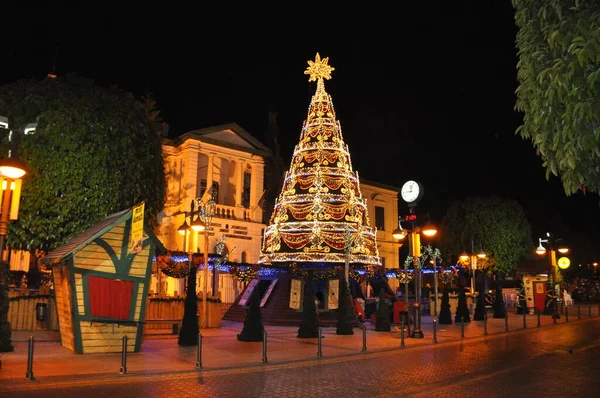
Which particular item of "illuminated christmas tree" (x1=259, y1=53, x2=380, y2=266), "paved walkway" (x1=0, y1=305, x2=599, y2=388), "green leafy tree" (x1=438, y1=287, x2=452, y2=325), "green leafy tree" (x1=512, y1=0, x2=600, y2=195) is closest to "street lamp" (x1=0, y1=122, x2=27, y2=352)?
"paved walkway" (x1=0, y1=305, x2=599, y2=388)

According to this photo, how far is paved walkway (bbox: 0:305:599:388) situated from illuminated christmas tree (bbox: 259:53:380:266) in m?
3.95

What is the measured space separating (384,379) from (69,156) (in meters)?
13.6

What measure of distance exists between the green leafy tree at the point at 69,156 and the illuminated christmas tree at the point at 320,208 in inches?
272

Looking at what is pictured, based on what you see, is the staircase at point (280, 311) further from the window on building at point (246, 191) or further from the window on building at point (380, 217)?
the window on building at point (380, 217)

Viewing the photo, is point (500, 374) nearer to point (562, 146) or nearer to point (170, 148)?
point (562, 146)

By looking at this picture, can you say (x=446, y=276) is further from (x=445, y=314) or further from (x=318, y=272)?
(x=318, y=272)

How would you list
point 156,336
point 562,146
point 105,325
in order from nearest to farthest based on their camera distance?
point 562,146 < point 105,325 < point 156,336

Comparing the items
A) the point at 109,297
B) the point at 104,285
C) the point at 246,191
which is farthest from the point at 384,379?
the point at 246,191

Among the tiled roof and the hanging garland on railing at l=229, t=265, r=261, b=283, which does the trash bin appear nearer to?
the tiled roof

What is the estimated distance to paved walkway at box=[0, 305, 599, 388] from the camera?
10.8 meters

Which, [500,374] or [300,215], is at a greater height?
[300,215]

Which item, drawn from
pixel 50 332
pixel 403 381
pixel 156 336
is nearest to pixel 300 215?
pixel 156 336

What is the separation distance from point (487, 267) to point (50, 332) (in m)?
30.8

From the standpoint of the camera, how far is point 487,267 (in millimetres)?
39281
